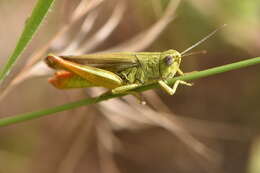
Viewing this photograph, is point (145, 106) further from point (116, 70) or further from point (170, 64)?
point (170, 64)

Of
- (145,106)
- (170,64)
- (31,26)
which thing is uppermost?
(31,26)

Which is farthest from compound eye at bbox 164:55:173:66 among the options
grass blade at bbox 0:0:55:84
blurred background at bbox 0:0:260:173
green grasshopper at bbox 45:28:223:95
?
grass blade at bbox 0:0:55:84

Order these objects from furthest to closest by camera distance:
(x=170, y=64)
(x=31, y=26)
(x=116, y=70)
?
(x=116, y=70) → (x=170, y=64) → (x=31, y=26)

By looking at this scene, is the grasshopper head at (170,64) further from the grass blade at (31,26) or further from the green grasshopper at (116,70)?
the grass blade at (31,26)

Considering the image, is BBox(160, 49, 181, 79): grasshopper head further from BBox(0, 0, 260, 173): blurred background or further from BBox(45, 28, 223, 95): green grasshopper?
BBox(0, 0, 260, 173): blurred background

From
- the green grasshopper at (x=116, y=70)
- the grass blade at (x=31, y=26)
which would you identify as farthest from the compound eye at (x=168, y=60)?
the grass blade at (x=31, y=26)

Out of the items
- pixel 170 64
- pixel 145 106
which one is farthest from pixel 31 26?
pixel 145 106

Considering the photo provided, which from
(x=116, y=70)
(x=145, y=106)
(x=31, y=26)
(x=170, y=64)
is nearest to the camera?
(x=31, y=26)
